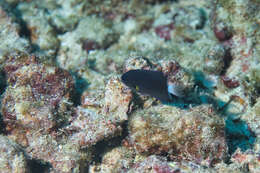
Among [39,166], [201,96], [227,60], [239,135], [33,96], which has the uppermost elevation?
[227,60]

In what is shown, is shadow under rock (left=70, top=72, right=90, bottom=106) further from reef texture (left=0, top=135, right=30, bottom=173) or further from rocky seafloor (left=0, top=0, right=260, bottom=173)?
reef texture (left=0, top=135, right=30, bottom=173)

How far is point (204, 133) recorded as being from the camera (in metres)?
3.12

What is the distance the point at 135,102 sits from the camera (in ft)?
12.0

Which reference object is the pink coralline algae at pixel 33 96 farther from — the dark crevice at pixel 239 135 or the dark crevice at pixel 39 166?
the dark crevice at pixel 239 135

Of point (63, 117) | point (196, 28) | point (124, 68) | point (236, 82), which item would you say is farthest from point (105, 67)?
point (236, 82)

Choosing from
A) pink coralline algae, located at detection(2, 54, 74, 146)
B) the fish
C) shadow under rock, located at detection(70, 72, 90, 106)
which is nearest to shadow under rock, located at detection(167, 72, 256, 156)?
the fish

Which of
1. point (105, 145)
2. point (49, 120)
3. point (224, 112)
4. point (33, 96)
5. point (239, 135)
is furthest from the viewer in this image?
point (224, 112)

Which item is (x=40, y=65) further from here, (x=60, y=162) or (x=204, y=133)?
(x=204, y=133)

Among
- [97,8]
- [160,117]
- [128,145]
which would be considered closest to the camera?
[160,117]

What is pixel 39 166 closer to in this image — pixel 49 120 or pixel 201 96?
pixel 49 120

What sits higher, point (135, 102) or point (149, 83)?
point (149, 83)

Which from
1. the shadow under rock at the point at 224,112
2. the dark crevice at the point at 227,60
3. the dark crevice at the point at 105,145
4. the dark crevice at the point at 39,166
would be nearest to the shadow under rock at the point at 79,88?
the dark crevice at the point at 105,145

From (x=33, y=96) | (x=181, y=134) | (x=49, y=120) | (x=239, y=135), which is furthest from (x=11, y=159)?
(x=239, y=135)

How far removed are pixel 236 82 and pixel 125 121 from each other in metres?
2.46
